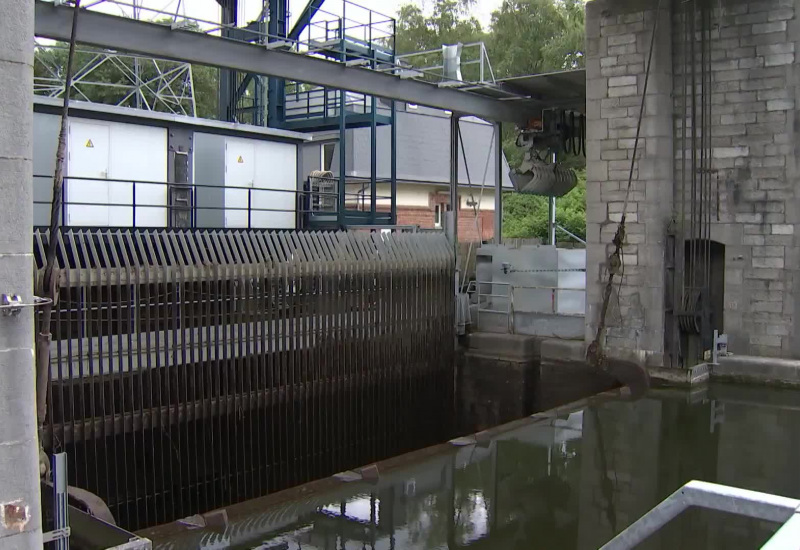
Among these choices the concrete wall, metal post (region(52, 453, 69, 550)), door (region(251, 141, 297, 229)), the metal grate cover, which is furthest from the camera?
door (region(251, 141, 297, 229))

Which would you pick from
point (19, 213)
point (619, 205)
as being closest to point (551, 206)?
point (619, 205)

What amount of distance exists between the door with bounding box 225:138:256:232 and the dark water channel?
26.1 feet

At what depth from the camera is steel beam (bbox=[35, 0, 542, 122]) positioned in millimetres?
8805

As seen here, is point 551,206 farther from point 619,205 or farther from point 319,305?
point 319,305

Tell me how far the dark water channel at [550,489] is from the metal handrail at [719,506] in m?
3.25

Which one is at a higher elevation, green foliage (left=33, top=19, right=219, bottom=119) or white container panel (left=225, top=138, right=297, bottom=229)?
green foliage (left=33, top=19, right=219, bottom=119)

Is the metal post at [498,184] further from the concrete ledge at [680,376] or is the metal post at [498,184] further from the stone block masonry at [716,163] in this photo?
the concrete ledge at [680,376]

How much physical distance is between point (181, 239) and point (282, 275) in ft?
4.70

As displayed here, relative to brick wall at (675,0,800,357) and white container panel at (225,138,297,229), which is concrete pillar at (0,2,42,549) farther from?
white container panel at (225,138,297,229)

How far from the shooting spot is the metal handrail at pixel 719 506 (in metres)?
2.49

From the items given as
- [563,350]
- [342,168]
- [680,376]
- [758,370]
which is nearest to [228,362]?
[563,350]

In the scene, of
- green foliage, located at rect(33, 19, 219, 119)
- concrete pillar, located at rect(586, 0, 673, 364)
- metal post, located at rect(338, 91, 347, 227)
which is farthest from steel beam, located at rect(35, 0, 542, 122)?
green foliage, located at rect(33, 19, 219, 119)

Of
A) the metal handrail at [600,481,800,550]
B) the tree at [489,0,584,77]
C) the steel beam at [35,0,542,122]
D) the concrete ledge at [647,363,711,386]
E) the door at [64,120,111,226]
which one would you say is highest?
the tree at [489,0,584,77]

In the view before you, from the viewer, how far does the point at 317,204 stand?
58.2ft
